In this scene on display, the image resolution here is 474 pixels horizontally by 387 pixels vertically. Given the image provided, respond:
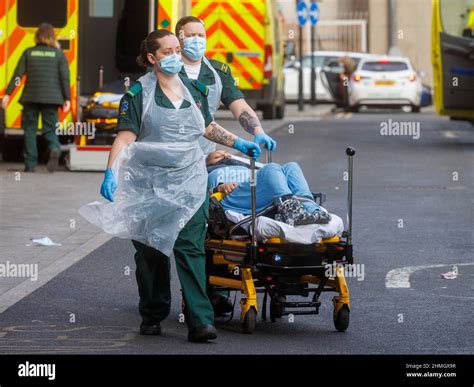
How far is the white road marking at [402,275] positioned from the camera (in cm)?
1080

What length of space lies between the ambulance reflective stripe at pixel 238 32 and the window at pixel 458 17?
20.1 ft

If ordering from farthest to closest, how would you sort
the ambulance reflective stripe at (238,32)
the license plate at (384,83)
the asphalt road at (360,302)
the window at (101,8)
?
1. the license plate at (384,83)
2. the ambulance reflective stripe at (238,32)
3. the window at (101,8)
4. the asphalt road at (360,302)

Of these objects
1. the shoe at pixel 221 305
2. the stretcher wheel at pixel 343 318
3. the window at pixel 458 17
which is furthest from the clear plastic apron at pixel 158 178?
the window at pixel 458 17

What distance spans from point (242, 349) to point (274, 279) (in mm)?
602

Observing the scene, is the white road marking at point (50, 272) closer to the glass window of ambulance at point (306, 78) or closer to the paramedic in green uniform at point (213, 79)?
the paramedic in green uniform at point (213, 79)

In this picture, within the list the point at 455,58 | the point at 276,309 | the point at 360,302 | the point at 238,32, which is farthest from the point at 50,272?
the point at 238,32

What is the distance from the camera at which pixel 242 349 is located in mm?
8445

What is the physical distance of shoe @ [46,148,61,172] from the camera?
19141 millimetres

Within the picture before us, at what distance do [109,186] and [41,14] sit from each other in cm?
1196

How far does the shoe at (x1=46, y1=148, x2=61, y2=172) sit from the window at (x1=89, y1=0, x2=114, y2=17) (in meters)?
5.31

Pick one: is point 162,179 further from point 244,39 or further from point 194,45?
point 244,39
